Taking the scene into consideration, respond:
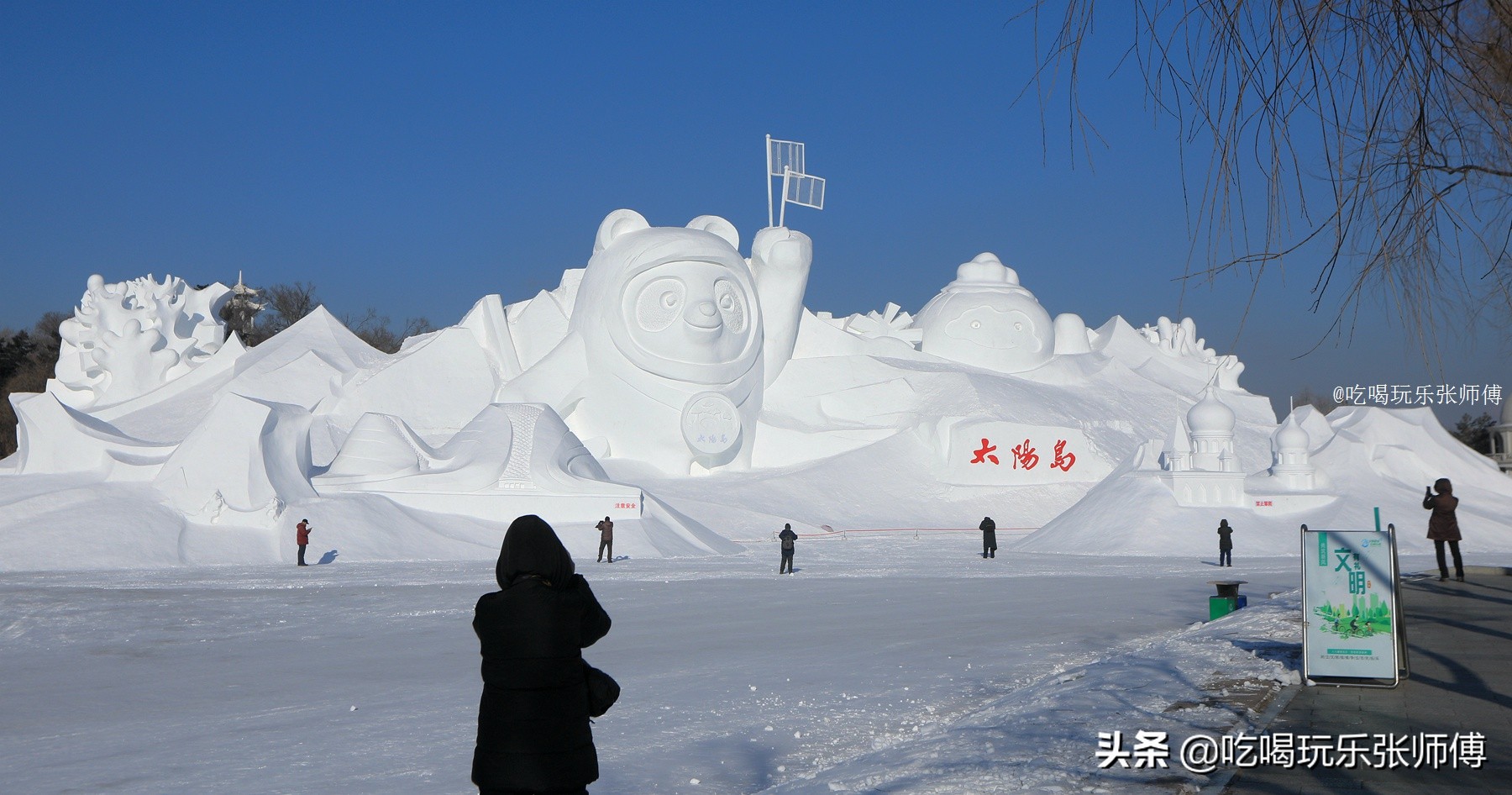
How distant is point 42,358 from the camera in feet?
165

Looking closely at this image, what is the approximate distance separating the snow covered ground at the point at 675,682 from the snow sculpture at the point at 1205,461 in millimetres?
8443

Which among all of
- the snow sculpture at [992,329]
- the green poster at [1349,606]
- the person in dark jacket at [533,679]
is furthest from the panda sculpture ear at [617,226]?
the person in dark jacket at [533,679]

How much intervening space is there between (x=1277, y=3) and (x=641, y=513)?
21035mm

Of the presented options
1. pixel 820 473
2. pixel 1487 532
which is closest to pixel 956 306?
pixel 820 473

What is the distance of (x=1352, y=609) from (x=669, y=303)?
968 inches

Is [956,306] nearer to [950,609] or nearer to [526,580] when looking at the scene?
[950,609]

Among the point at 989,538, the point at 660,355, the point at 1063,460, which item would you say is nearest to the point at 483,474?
the point at 660,355

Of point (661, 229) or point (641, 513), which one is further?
point (661, 229)

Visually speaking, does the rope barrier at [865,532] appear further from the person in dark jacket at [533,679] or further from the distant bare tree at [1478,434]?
the distant bare tree at [1478,434]

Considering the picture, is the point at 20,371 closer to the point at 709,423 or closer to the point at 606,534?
the point at 709,423

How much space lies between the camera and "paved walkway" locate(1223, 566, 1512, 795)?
4309mm

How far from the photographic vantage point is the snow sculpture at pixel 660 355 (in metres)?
30.3

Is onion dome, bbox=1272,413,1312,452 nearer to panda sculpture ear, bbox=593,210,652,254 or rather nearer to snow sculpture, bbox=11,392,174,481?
panda sculpture ear, bbox=593,210,652,254

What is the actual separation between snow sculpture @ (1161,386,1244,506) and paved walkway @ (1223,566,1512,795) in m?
13.7
